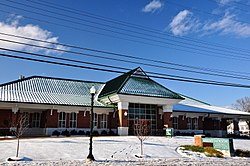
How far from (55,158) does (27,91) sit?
694 inches

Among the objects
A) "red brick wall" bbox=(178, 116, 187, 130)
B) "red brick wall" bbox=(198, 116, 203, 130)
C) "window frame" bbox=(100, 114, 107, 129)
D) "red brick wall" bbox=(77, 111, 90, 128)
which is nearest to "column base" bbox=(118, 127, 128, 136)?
"window frame" bbox=(100, 114, 107, 129)

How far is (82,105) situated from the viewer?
3019 centimetres

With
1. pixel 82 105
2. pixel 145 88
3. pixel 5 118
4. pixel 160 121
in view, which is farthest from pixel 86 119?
pixel 160 121

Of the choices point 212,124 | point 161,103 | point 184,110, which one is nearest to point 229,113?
point 212,124

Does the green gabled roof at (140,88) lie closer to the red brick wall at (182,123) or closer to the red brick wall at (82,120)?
the red brick wall at (82,120)

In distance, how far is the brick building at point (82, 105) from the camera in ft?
92.9

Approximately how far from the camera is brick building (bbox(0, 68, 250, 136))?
28328 mm

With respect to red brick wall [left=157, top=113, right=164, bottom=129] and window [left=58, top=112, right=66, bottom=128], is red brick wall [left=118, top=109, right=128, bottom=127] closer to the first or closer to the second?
red brick wall [left=157, top=113, right=164, bottom=129]

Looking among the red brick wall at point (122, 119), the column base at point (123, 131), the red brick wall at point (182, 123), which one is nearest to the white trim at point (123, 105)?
the red brick wall at point (122, 119)

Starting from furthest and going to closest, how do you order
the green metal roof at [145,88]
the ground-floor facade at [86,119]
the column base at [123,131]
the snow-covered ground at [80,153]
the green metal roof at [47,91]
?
the green metal roof at [145,88] → the column base at [123,131] → the ground-floor facade at [86,119] → the green metal roof at [47,91] → the snow-covered ground at [80,153]

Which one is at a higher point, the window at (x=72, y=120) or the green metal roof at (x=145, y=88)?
the green metal roof at (x=145, y=88)

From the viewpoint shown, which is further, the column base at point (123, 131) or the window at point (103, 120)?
the window at point (103, 120)

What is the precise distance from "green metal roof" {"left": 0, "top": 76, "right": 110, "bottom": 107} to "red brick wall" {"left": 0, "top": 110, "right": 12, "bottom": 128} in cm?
194

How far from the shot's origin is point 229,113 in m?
39.8
